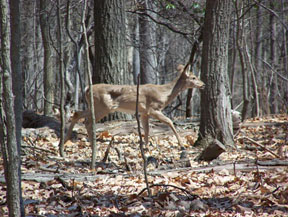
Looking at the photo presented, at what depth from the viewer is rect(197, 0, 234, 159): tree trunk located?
23.5 feet

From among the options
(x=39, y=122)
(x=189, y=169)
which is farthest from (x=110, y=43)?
(x=189, y=169)

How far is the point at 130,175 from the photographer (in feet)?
17.0

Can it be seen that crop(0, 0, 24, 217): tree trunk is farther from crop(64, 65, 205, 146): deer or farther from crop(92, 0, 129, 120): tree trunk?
crop(92, 0, 129, 120): tree trunk

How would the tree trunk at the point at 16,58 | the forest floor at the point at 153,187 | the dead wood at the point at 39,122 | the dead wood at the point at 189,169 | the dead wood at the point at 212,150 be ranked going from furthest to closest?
1. the dead wood at the point at 39,122
2. the dead wood at the point at 212,150
3. the dead wood at the point at 189,169
4. the forest floor at the point at 153,187
5. the tree trunk at the point at 16,58

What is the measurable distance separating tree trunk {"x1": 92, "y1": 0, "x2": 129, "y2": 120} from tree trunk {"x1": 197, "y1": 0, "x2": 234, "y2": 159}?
3449 mm

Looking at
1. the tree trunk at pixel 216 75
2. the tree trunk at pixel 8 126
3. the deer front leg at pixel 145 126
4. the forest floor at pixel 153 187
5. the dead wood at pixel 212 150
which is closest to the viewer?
the tree trunk at pixel 8 126

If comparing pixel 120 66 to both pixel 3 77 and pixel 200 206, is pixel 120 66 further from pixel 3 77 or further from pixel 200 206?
pixel 3 77

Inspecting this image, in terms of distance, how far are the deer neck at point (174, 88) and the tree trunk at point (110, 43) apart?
3.89 ft

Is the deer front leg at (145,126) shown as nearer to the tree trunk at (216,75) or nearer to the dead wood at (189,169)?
the tree trunk at (216,75)

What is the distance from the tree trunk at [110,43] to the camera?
10.2m

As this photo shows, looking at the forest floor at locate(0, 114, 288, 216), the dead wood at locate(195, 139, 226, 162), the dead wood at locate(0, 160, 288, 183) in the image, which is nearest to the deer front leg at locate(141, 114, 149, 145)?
the forest floor at locate(0, 114, 288, 216)

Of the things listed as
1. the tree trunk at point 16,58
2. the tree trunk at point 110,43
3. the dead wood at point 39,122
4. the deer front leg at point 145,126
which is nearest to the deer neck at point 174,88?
the deer front leg at point 145,126

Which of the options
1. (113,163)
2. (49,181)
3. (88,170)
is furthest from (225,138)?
(49,181)

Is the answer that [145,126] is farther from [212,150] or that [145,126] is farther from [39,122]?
[212,150]
